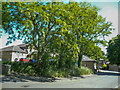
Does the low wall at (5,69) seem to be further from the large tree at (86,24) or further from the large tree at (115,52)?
the large tree at (115,52)

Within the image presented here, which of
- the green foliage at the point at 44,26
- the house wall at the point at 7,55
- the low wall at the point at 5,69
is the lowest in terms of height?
the low wall at the point at 5,69

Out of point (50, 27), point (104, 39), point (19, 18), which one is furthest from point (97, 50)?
point (19, 18)

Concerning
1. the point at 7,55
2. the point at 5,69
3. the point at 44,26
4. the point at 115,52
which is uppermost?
the point at 44,26

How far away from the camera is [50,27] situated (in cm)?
1719

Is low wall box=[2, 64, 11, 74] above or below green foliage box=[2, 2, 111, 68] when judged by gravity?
below

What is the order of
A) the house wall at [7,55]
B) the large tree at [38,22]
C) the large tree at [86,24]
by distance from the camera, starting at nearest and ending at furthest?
the large tree at [38,22] < the large tree at [86,24] < the house wall at [7,55]

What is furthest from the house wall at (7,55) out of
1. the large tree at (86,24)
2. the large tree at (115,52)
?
the large tree at (115,52)

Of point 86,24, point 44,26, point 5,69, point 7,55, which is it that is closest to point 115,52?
point 86,24

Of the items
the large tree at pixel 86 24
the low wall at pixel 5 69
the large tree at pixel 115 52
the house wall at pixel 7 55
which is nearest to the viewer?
the low wall at pixel 5 69

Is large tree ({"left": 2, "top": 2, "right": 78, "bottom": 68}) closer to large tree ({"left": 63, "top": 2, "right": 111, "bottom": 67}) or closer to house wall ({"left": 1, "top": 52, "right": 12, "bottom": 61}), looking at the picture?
large tree ({"left": 63, "top": 2, "right": 111, "bottom": 67})

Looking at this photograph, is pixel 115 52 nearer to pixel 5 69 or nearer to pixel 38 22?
pixel 38 22

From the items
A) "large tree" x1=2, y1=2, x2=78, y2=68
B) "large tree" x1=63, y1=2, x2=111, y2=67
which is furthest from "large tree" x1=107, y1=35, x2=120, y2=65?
"large tree" x1=2, y1=2, x2=78, y2=68

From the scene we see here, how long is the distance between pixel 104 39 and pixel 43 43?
13.4 m

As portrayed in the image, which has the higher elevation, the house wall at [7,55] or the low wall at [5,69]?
the house wall at [7,55]
